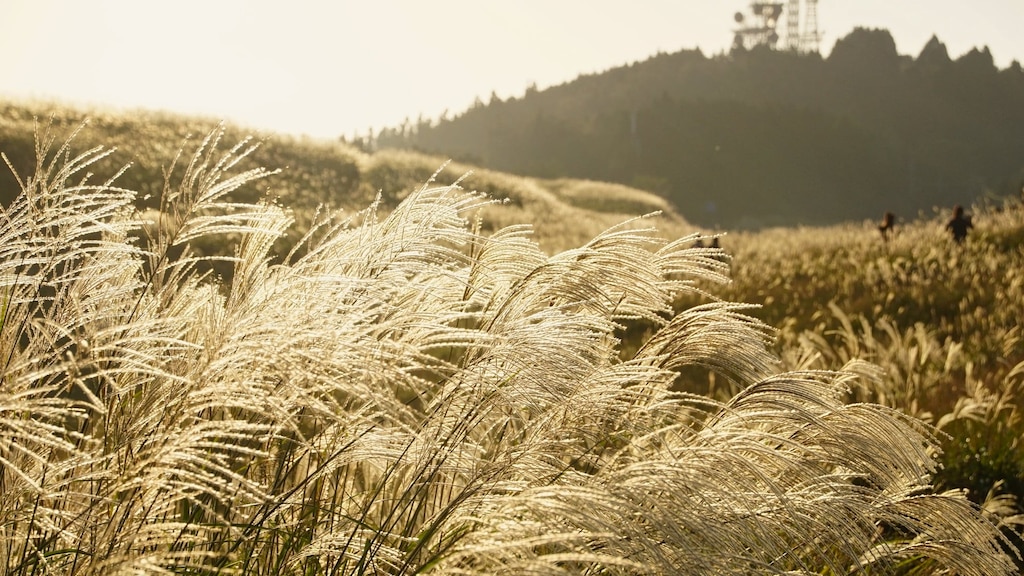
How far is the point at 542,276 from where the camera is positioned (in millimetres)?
2646

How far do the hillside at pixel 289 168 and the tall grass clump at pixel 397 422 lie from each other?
1055 centimetres

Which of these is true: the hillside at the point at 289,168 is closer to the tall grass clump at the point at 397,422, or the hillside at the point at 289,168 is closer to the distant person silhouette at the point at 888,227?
the distant person silhouette at the point at 888,227

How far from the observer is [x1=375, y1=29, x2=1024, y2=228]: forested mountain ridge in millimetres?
92812

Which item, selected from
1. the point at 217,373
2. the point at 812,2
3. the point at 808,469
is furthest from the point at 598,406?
the point at 812,2

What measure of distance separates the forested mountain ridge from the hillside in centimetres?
4196

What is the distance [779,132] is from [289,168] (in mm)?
87956

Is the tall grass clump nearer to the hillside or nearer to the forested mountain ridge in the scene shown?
the hillside

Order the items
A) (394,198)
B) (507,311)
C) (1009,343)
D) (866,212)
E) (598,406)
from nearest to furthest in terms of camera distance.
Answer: (598,406) → (507,311) → (1009,343) → (394,198) → (866,212)

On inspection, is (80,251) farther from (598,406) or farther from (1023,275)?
(1023,275)

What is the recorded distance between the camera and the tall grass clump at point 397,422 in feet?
6.52

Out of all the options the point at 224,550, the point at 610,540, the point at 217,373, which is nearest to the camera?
the point at 610,540

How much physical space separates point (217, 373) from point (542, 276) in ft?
3.44

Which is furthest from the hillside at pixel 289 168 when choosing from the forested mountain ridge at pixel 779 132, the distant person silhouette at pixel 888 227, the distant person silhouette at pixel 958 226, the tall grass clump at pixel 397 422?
the forested mountain ridge at pixel 779 132

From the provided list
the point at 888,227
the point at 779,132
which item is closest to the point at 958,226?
the point at 888,227
